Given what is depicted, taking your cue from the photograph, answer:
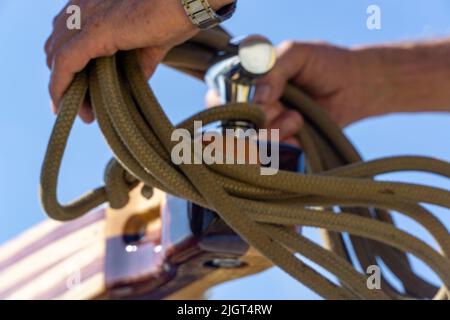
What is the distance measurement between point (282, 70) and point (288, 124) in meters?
0.19

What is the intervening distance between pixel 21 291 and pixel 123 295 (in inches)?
12.2

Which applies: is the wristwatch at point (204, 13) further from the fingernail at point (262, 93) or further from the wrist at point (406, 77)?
the wrist at point (406, 77)

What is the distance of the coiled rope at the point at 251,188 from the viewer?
0.88 meters

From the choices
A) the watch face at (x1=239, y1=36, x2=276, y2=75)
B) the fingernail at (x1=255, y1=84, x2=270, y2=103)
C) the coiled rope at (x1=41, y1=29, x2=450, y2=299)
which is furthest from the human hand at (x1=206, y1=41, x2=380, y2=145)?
the coiled rope at (x1=41, y1=29, x2=450, y2=299)

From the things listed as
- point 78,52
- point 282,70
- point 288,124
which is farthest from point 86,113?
point 282,70

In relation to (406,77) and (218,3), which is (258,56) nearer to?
(218,3)

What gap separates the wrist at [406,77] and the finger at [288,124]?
41 cm

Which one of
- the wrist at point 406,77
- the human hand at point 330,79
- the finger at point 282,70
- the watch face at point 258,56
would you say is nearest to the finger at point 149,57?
the watch face at point 258,56

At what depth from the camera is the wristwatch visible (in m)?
0.83

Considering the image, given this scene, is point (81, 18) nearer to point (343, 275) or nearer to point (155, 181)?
point (155, 181)

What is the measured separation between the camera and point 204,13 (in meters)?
0.84

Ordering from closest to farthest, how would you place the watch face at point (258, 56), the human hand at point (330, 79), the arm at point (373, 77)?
the watch face at point (258, 56)
the human hand at point (330, 79)
the arm at point (373, 77)

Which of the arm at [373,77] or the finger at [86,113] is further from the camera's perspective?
the arm at [373,77]

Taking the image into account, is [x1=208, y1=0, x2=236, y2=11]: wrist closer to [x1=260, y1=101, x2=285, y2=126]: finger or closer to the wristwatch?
the wristwatch
